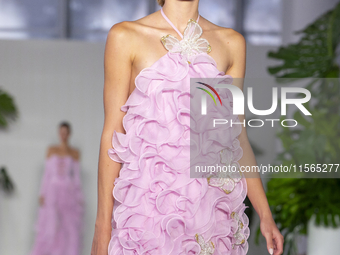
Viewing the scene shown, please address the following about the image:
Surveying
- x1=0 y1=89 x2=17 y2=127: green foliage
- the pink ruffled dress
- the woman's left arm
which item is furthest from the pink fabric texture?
x1=0 y1=89 x2=17 y2=127: green foliage

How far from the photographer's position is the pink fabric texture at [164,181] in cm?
83

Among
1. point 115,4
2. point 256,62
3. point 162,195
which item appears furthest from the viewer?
point 115,4

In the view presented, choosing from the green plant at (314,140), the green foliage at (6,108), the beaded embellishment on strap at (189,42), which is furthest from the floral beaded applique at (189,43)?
the green foliage at (6,108)

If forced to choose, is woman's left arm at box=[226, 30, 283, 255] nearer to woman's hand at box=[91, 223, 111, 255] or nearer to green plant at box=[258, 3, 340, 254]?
woman's hand at box=[91, 223, 111, 255]

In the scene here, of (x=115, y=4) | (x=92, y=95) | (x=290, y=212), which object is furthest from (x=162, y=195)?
(x=115, y=4)

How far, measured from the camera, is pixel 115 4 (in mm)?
4906

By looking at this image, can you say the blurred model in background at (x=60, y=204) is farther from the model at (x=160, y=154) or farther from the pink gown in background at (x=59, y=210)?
the model at (x=160, y=154)

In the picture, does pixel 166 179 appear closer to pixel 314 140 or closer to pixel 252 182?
pixel 252 182

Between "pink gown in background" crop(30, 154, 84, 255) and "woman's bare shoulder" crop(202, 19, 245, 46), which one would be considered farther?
"pink gown in background" crop(30, 154, 84, 255)

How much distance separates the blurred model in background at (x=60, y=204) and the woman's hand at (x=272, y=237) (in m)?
3.03

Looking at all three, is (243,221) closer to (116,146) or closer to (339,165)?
(116,146)

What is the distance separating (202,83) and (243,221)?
35 centimetres

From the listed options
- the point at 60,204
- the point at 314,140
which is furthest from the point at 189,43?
the point at 60,204

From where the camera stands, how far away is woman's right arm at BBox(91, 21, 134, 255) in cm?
88
